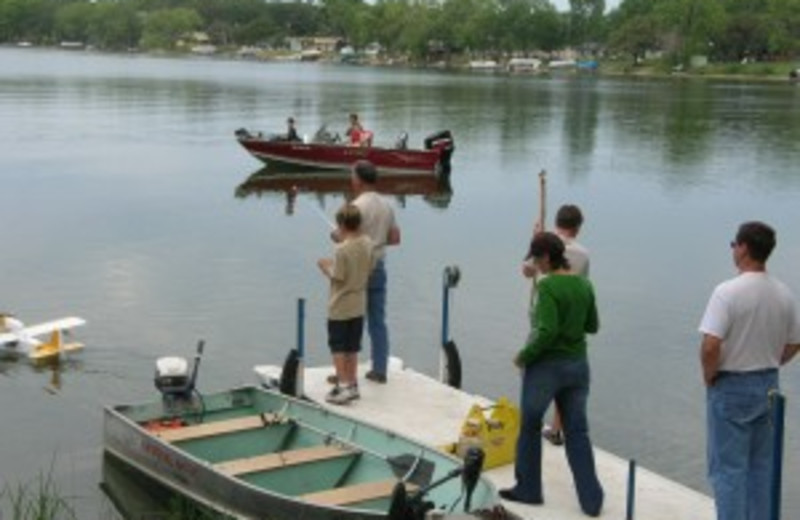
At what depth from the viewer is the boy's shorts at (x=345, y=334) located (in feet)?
32.0

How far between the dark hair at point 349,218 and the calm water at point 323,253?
116 inches

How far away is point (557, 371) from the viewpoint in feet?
24.9

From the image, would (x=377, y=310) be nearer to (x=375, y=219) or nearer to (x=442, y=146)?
(x=375, y=219)

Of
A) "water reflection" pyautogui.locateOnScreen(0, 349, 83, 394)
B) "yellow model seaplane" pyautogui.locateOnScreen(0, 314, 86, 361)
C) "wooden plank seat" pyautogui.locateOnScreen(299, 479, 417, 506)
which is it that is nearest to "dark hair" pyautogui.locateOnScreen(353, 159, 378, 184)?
"wooden plank seat" pyautogui.locateOnScreen(299, 479, 417, 506)

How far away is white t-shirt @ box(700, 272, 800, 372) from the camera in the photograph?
6766mm

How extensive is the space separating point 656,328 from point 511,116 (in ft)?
139

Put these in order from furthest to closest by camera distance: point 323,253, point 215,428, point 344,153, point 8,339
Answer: point 344,153 < point 323,253 < point 8,339 < point 215,428

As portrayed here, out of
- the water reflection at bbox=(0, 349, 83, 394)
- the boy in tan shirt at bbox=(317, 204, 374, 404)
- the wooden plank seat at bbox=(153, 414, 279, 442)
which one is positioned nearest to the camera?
the wooden plank seat at bbox=(153, 414, 279, 442)

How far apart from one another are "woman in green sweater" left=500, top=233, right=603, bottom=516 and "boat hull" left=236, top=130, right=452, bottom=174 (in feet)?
79.3

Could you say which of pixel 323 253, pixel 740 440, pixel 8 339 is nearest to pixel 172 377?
pixel 8 339

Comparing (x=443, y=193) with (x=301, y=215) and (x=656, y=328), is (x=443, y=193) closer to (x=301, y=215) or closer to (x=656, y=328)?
(x=301, y=215)

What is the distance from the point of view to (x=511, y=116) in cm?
5772

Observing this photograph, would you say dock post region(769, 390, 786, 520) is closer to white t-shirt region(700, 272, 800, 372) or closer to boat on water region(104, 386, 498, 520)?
white t-shirt region(700, 272, 800, 372)

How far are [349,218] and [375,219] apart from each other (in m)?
0.61
